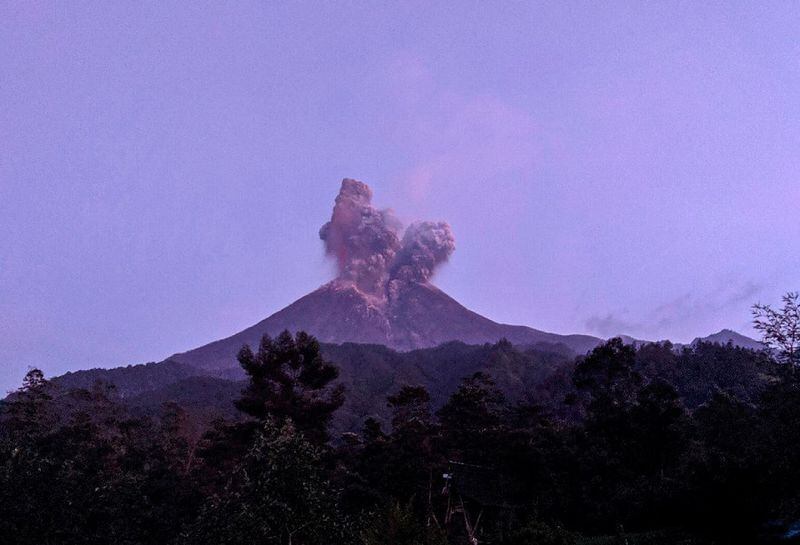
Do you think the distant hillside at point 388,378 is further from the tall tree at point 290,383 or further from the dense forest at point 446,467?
the tall tree at point 290,383

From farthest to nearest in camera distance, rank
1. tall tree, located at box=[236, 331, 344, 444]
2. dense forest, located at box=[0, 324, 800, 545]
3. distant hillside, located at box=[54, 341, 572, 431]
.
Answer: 1. distant hillside, located at box=[54, 341, 572, 431]
2. tall tree, located at box=[236, 331, 344, 444]
3. dense forest, located at box=[0, 324, 800, 545]

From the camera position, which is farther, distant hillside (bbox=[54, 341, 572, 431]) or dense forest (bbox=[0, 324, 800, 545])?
distant hillside (bbox=[54, 341, 572, 431])

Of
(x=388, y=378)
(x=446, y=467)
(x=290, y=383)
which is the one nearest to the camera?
(x=446, y=467)

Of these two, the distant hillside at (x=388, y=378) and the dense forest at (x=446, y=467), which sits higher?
the distant hillside at (x=388, y=378)

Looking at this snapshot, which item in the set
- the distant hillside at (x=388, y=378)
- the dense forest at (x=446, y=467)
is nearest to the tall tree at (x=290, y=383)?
the dense forest at (x=446, y=467)

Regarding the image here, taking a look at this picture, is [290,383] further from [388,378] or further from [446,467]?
[388,378]

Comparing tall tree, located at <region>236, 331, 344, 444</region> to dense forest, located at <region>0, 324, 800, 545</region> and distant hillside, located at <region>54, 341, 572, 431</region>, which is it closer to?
dense forest, located at <region>0, 324, 800, 545</region>

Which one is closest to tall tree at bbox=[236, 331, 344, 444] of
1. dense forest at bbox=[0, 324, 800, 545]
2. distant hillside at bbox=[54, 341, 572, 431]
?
dense forest at bbox=[0, 324, 800, 545]

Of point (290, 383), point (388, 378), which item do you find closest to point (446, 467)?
point (290, 383)

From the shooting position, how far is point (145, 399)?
6102 inches

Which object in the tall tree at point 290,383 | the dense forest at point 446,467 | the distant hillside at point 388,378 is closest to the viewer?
the dense forest at point 446,467

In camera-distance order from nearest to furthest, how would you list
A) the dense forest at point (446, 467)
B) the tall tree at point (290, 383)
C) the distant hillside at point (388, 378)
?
1. the dense forest at point (446, 467)
2. the tall tree at point (290, 383)
3. the distant hillside at point (388, 378)

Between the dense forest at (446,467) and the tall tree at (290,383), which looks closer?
the dense forest at (446,467)

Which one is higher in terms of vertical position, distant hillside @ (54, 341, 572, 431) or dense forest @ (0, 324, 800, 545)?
distant hillside @ (54, 341, 572, 431)
